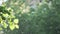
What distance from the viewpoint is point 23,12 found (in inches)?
249

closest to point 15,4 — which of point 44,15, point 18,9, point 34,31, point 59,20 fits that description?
point 18,9

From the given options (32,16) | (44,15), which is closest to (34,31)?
(32,16)

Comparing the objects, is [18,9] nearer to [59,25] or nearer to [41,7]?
[41,7]

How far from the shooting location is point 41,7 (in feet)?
17.9

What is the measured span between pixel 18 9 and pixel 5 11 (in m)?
5.40

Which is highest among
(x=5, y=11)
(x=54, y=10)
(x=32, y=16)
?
(x=5, y=11)

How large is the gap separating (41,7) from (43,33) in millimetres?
697

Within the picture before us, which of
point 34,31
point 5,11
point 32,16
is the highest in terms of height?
point 5,11

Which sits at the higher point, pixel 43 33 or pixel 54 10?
pixel 54 10

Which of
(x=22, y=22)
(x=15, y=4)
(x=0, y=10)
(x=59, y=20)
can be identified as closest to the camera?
(x=0, y=10)

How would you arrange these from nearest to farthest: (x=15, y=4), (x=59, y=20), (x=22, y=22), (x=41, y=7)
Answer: (x=59, y=20), (x=41, y=7), (x=22, y=22), (x=15, y=4)

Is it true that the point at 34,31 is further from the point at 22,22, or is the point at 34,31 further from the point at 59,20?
the point at 59,20

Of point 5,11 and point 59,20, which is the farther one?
point 59,20

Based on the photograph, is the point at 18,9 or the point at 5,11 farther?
the point at 18,9
